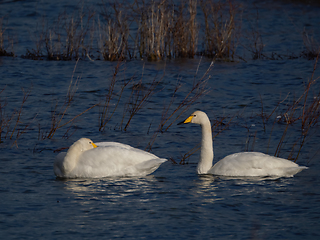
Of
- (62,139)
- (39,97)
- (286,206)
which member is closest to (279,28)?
(39,97)

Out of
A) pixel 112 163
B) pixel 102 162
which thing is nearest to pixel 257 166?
pixel 112 163

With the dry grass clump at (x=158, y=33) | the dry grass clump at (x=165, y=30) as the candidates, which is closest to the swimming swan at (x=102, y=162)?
the dry grass clump at (x=158, y=33)

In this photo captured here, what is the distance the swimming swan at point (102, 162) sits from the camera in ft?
26.2

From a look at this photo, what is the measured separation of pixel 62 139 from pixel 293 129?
15.4 feet

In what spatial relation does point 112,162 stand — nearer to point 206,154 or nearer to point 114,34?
point 206,154

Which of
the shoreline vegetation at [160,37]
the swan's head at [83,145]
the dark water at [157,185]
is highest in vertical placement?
the shoreline vegetation at [160,37]

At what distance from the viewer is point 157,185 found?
7.62 meters

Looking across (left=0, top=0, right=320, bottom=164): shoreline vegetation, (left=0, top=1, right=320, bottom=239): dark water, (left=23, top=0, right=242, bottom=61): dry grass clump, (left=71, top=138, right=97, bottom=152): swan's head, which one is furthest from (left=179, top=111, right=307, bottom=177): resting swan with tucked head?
(left=23, top=0, right=242, bottom=61): dry grass clump

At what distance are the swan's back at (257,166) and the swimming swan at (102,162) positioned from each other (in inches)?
40.7

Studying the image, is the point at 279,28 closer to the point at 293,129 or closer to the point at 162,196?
the point at 293,129

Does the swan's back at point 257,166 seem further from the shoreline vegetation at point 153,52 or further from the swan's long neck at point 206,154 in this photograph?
the shoreline vegetation at point 153,52

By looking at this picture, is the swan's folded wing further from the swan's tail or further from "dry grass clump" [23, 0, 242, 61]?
"dry grass clump" [23, 0, 242, 61]

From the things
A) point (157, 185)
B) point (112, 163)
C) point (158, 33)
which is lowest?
point (157, 185)

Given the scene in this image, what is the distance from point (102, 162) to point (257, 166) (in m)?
2.32
